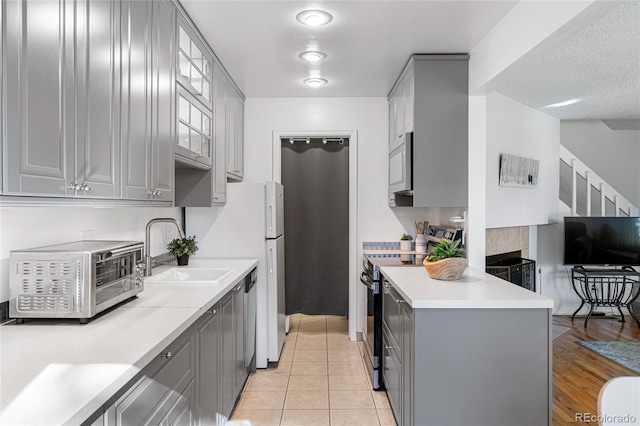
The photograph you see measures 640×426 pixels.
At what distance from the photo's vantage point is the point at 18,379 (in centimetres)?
103

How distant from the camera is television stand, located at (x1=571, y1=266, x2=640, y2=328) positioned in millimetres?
4723

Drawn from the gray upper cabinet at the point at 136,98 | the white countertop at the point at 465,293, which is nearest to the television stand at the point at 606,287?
the white countertop at the point at 465,293

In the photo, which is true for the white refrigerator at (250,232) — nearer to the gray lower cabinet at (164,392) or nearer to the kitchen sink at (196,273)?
the kitchen sink at (196,273)

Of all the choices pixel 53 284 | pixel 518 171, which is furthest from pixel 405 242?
pixel 53 284

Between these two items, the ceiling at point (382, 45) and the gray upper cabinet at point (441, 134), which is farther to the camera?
the gray upper cabinet at point (441, 134)

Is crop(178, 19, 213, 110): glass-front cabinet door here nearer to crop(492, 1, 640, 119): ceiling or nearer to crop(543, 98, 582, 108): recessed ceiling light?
crop(492, 1, 640, 119): ceiling

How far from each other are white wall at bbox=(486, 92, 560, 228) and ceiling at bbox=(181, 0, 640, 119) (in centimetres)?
28

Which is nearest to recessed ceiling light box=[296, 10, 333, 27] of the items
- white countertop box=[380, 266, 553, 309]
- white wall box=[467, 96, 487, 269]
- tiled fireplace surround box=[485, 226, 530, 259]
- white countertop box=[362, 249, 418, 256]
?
white wall box=[467, 96, 487, 269]

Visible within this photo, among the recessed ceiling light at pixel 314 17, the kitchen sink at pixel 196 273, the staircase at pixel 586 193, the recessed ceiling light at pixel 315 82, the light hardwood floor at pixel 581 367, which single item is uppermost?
the recessed ceiling light at pixel 315 82

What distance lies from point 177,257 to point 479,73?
2563mm

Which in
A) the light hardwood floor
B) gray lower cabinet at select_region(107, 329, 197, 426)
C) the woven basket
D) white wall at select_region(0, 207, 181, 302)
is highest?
white wall at select_region(0, 207, 181, 302)

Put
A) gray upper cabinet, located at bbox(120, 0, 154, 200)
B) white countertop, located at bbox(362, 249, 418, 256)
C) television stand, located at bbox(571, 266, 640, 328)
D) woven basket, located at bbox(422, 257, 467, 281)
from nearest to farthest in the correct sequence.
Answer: gray upper cabinet, located at bbox(120, 0, 154, 200) → woven basket, located at bbox(422, 257, 467, 281) → white countertop, located at bbox(362, 249, 418, 256) → television stand, located at bbox(571, 266, 640, 328)

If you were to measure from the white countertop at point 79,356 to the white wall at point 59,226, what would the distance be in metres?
0.31

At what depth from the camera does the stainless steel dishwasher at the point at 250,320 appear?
299 centimetres
